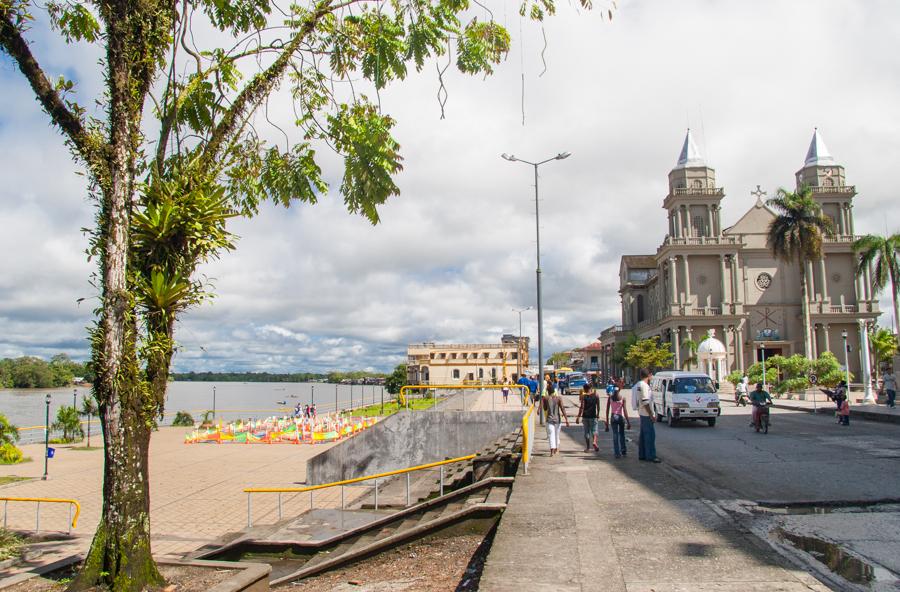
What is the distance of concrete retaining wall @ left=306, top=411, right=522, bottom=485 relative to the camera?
22703 mm

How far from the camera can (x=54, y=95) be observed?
6379 mm

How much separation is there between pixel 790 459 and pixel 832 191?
6270cm

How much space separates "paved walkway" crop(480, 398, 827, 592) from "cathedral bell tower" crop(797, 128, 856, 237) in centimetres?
6660

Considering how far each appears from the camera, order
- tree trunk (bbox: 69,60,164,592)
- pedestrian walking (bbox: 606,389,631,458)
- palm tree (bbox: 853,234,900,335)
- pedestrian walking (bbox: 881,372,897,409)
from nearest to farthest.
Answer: tree trunk (bbox: 69,60,164,592), pedestrian walking (bbox: 606,389,631,458), pedestrian walking (bbox: 881,372,897,409), palm tree (bbox: 853,234,900,335)

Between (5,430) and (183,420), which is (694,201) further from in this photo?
(5,430)

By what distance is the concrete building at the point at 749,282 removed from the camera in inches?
2621

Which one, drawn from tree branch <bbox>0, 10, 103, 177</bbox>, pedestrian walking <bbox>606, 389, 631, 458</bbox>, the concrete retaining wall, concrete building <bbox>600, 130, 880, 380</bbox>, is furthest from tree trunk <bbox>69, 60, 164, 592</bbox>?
concrete building <bbox>600, 130, 880, 380</bbox>

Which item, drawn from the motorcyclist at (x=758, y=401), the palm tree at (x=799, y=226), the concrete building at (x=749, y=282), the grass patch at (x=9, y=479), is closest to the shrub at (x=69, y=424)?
the grass patch at (x=9, y=479)

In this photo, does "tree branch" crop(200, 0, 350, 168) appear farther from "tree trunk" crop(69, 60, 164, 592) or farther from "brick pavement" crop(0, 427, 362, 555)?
"brick pavement" crop(0, 427, 362, 555)

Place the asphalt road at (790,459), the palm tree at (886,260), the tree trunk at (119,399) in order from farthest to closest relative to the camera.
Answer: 1. the palm tree at (886,260)
2. the asphalt road at (790,459)
3. the tree trunk at (119,399)

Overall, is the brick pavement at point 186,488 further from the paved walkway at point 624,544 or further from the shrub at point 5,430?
the paved walkway at point 624,544

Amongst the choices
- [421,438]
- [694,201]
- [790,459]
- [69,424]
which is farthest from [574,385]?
[790,459]

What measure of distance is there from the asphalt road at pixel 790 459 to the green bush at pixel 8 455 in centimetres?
2633

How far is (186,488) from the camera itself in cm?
2175
